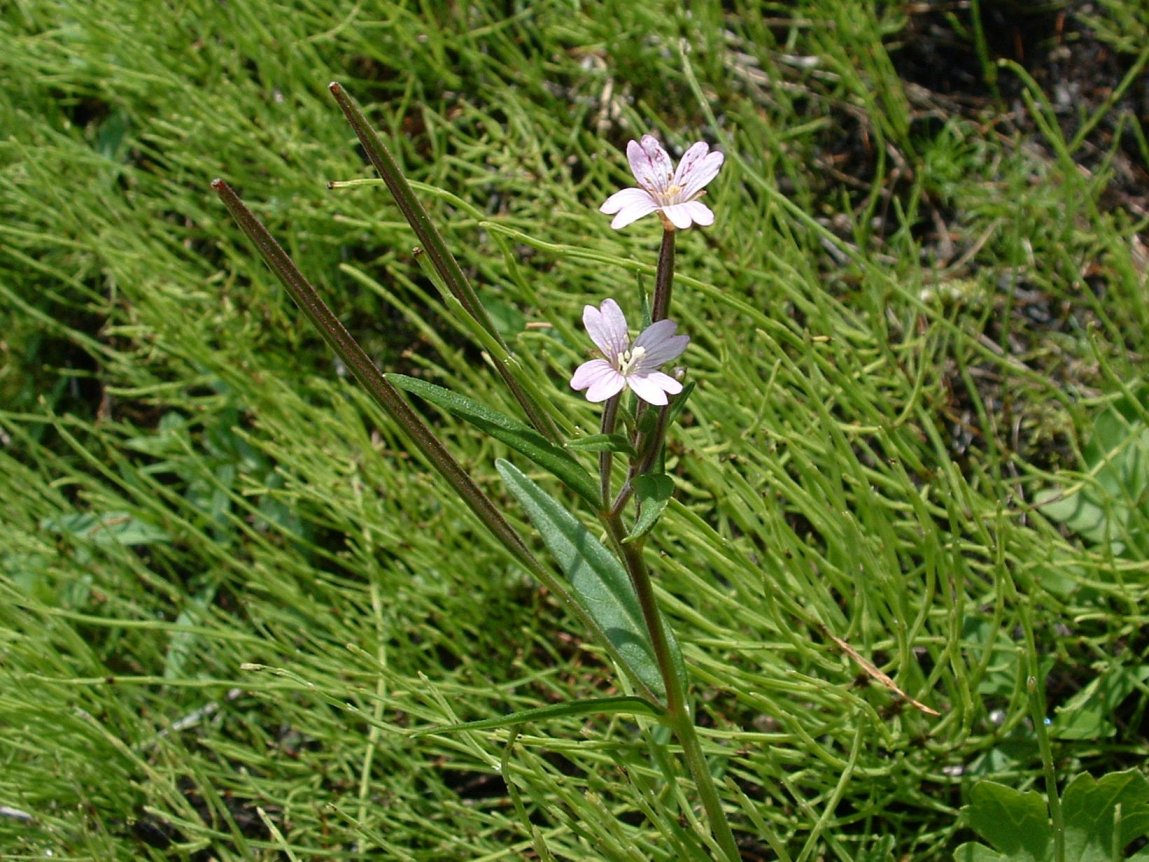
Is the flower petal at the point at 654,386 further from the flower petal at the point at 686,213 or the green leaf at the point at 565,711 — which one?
the green leaf at the point at 565,711

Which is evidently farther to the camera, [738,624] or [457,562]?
[457,562]

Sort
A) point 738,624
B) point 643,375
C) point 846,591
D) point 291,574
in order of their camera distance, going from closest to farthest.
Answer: point 643,375, point 846,591, point 738,624, point 291,574

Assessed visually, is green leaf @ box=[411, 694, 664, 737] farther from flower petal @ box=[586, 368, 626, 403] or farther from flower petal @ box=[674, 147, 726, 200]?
flower petal @ box=[674, 147, 726, 200]

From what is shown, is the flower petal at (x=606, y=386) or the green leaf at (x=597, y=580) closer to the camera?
the flower petal at (x=606, y=386)

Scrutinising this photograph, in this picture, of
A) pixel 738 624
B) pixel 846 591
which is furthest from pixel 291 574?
pixel 846 591

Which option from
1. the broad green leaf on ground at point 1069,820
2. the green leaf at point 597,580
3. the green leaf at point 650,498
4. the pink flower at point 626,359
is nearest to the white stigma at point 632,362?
the pink flower at point 626,359

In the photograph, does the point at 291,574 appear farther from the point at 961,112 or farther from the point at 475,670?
the point at 961,112

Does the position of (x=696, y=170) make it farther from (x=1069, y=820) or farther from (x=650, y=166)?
(x=1069, y=820)
